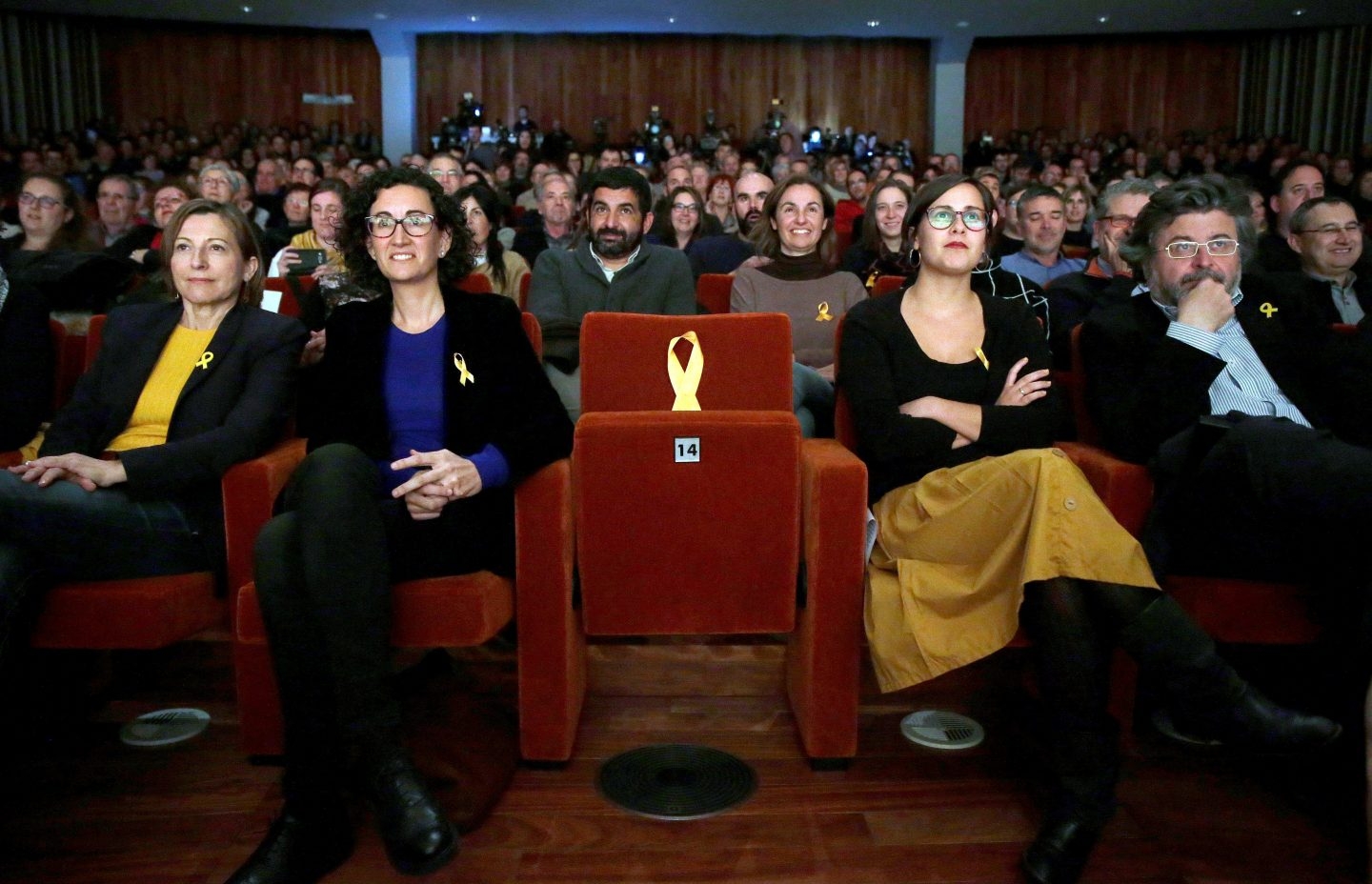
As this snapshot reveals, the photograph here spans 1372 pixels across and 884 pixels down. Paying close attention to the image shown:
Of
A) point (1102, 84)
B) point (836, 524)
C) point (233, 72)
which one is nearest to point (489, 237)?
point (836, 524)

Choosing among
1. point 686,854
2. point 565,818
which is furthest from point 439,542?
point 686,854

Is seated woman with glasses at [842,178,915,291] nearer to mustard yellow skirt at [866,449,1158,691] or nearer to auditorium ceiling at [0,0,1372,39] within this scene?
mustard yellow skirt at [866,449,1158,691]

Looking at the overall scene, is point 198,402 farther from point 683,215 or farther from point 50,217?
point 683,215

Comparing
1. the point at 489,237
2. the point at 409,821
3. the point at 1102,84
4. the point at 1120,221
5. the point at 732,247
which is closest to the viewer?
the point at 409,821

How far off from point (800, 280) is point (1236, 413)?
4.22ft

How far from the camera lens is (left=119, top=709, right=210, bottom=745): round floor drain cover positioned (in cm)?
170

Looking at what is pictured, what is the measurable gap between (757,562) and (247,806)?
2.73 feet

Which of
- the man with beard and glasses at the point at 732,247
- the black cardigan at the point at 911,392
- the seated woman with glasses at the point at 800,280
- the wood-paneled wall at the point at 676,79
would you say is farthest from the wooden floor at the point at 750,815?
the wood-paneled wall at the point at 676,79

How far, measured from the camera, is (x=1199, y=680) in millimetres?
1310

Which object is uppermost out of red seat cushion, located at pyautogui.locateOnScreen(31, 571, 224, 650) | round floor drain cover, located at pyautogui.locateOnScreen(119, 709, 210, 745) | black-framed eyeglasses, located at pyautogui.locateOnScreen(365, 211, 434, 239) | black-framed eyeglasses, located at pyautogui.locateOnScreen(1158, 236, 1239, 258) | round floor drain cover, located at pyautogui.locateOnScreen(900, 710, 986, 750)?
black-framed eyeglasses, located at pyautogui.locateOnScreen(365, 211, 434, 239)

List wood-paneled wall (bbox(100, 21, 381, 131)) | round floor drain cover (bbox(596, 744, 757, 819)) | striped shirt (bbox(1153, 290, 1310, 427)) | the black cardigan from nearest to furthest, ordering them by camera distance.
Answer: round floor drain cover (bbox(596, 744, 757, 819)), the black cardigan, striped shirt (bbox(1153, 290, 1310, 427)), wood-paneled wall (bbox(100, 21, 381, 131))

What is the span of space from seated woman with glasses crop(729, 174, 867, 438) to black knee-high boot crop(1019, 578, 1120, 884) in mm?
1207

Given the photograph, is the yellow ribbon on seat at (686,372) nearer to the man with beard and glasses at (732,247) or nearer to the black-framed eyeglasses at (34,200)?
the man with beard and glasses at (732,247)

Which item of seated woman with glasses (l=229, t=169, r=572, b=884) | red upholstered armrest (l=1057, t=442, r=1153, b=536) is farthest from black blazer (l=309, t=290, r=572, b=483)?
red upholstered armrest (l=1057, t=442, r=1153, b=536)
